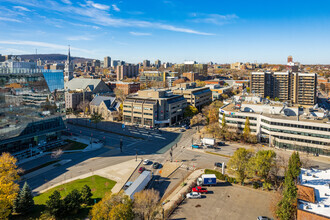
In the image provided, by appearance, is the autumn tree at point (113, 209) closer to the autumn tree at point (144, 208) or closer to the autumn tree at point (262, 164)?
the autumn tree at point (144, 208)

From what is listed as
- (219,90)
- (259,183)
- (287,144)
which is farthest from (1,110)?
(219,90)

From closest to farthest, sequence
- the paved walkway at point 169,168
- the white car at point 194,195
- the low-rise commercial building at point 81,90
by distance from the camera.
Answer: the white car at point 194,195 → the paved walkway at point 169,168 → the low-rise commercial building at point 81,90

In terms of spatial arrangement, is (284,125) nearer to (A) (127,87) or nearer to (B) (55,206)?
(B) (55,206)

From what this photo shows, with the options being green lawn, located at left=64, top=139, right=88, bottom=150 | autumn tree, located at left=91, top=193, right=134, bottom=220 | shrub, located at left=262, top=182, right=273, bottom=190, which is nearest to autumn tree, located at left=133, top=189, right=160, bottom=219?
autumn tree, located at left=91, top=193, right=134, bottom=220

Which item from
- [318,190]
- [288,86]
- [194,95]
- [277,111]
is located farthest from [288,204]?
[288,86]

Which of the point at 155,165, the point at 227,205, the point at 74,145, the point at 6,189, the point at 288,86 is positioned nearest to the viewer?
the point at 6,189

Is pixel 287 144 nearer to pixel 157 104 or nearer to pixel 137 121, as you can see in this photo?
pixel 157 104

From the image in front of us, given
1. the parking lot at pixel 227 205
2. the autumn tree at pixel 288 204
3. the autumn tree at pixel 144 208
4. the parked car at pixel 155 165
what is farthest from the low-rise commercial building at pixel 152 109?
the autumn tree at pixel 288 204
